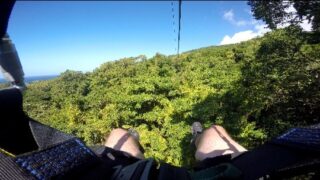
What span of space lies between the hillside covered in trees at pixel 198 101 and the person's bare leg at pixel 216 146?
4926mm

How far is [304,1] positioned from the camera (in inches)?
296

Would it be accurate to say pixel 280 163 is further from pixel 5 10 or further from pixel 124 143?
pixel 124 143

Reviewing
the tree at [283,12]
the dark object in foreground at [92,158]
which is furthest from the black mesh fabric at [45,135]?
the tree at [283,12]

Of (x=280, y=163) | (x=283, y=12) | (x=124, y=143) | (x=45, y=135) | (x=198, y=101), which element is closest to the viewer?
(x=280, y=163)

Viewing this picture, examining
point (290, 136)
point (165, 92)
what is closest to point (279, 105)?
point (165, 92)

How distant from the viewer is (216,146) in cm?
210

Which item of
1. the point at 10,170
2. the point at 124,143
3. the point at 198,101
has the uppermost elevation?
the point at 10,170

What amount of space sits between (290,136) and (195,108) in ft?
44.4

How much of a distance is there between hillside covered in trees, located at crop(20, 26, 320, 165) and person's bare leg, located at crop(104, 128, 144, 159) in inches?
156

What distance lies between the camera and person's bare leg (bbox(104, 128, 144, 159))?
2.54 meters

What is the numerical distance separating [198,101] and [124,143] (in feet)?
45.3

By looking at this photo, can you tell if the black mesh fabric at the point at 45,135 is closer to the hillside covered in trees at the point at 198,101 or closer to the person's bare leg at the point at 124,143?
the person's bare leg at the point at 124,143

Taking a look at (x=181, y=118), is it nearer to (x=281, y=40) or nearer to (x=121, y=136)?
(x=281, y=40)

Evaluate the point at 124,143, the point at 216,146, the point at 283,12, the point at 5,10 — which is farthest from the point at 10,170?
the point at 283,12
